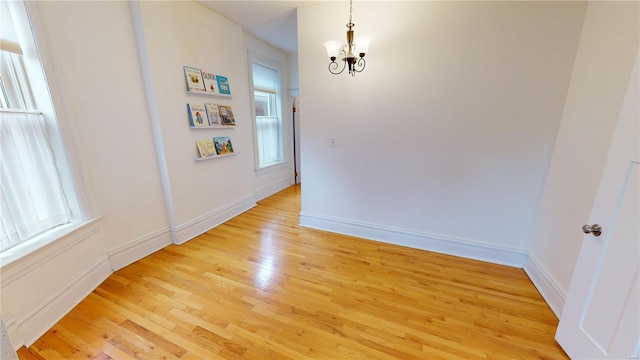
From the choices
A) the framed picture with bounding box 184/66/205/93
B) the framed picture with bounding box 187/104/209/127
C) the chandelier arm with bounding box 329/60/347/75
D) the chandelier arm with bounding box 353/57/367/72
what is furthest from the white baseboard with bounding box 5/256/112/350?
the chandelier arm with bounding box 353/57/367/72

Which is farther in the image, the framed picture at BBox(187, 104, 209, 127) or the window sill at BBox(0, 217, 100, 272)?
the framed picture at BBox(187, 104, 209, 127)

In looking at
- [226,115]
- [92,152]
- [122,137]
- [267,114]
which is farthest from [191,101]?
[267,114]

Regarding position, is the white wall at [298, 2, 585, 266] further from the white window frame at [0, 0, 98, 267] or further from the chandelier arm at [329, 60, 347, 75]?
the white window frame at [0, 0, 98, 267]

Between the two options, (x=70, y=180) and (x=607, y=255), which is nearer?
(x=607, y=255)

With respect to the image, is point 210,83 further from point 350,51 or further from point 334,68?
point 350,51

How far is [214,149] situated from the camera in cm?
307

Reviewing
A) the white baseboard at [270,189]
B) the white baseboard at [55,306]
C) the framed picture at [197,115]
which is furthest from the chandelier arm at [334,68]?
the white baseboard at [55,306]

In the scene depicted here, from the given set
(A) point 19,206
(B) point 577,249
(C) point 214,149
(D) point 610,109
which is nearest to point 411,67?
(D) point 610,109

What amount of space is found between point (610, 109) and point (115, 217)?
149 inches

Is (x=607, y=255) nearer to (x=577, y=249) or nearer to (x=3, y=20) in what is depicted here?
(x=577, y=249)

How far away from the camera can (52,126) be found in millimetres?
1758

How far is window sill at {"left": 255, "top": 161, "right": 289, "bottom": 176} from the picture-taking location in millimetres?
4288

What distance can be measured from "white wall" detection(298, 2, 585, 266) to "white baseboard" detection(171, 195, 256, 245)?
55.1 inches

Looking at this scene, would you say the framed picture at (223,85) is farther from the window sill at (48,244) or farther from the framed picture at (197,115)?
the window sill at (48,244)
